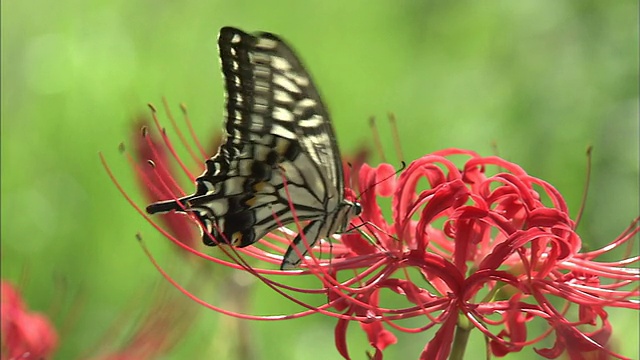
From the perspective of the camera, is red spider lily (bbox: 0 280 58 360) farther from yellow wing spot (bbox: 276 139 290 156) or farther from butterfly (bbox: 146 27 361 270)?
yellow wing spot (bbox: 276 139 290 156)

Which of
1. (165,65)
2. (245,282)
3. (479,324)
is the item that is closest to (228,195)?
(479,324)

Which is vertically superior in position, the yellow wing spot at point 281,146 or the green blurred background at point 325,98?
the yellow wing spot at point 281,146

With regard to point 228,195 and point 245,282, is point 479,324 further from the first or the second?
point 245,282

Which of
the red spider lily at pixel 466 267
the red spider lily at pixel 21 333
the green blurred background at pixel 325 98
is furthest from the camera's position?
the green blurred background at pixel 325 98

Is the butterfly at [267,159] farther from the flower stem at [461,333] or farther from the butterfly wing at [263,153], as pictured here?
the flower stem at [461,333]

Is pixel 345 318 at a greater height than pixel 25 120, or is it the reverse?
pixel 345 318

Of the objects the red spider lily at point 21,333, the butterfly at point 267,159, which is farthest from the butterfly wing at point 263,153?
the red spider lily at point 21,333
